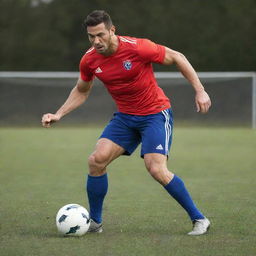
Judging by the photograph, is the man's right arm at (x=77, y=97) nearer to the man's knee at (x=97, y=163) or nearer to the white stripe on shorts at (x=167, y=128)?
the man's knee at (x=97, y=163)

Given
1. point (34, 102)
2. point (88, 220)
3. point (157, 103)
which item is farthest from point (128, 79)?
point (34, 102)

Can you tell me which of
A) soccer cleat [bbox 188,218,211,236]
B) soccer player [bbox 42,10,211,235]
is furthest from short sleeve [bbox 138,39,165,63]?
soccer cleat [bbox 188,218,211,236]

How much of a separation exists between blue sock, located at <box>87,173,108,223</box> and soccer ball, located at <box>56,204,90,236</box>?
23 centimetres

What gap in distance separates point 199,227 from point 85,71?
1.61 m

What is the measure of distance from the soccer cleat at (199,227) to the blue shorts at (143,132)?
61 cm

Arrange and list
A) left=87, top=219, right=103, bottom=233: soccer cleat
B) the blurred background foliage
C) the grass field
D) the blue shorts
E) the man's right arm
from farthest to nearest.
Result: the blurred background foliage → the man's right arm → left=87, top=219, right=103, bottom=233: soccer cleat → the blue shorts → the grass field

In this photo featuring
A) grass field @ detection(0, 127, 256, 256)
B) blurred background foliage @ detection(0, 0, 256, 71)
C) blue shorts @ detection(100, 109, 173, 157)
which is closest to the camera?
grass field @ detection(0, 127, 256, 256)

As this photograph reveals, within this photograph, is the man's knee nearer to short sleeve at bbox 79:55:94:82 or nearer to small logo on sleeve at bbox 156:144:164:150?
small logo on sleeve at bbox 156:144:164:150

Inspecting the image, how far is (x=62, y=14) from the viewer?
2514 centimetres

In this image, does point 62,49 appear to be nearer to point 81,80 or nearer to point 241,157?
point 241,157

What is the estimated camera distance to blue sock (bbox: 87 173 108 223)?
5.82 metres

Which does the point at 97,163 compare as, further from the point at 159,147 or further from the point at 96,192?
the point at 159,147

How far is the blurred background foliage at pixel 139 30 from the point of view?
22.8 metres

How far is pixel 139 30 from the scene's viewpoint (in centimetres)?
2405
